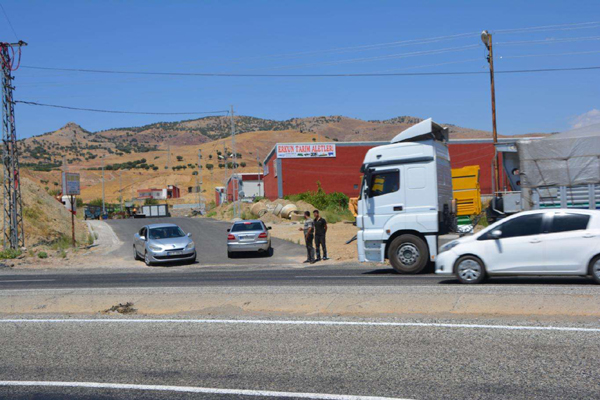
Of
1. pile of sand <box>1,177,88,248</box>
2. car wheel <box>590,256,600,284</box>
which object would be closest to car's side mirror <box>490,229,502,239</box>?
car wheel <box>590,256,600,284</box>

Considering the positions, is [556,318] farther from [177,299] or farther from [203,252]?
[203,252]

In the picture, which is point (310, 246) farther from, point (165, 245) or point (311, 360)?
point (311, 360)

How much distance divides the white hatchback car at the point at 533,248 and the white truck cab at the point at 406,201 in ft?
8.82

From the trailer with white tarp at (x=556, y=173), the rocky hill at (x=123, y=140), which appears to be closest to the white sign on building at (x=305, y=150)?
the trailer with white tarp at (x=556, y=173)

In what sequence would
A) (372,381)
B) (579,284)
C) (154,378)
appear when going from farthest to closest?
(579,284) < (154,378) < (372,381)

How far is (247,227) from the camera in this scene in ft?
84.6

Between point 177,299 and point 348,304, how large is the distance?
3.34m

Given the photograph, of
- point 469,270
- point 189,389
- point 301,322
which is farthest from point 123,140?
point 189,389

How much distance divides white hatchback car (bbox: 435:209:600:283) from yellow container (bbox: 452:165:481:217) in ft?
47.1

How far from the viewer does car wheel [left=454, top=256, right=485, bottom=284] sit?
1250 centimetres

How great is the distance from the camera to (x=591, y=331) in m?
7.61

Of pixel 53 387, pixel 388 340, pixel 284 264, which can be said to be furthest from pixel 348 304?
pixel 284 264

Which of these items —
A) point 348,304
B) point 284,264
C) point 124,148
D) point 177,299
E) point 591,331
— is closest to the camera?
point 591,331

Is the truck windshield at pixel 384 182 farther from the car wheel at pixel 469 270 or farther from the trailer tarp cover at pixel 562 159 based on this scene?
the car wheel at pixel 469 270
